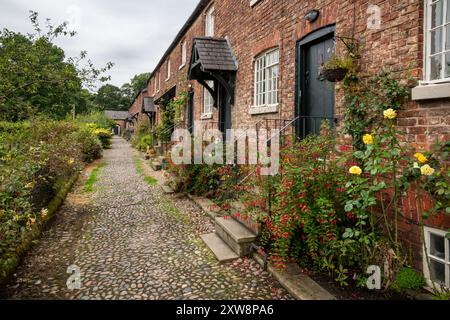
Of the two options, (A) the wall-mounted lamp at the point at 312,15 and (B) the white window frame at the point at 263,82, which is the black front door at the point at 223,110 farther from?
(A) the wall-mounted lamp at the point at 312,15

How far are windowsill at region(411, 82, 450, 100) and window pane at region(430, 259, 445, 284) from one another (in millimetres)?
1802

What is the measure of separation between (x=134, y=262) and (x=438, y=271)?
3.75 metres

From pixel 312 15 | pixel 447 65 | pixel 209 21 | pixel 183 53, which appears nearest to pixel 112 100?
pixel 183 53

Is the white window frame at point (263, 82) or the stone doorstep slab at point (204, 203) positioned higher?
the white window frame at point (263, 82)

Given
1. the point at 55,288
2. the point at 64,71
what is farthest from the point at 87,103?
the point at 55,288

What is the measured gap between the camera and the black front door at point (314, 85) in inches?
218

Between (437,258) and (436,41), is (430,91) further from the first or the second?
(437,258)

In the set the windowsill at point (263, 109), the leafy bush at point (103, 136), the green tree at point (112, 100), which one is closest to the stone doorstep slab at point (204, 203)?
the windowsill at point (263, 109)

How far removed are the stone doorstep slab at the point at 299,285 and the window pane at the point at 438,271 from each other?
1.17 metres

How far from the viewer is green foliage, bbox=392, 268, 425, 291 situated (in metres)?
3.31

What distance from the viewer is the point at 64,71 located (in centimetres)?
888

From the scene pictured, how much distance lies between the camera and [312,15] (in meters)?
5.64

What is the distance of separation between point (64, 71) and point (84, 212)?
14.4 ft

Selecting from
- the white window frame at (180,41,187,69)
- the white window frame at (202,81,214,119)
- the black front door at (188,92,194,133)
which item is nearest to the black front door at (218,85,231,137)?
the white window frame at (202,81,214,119)
